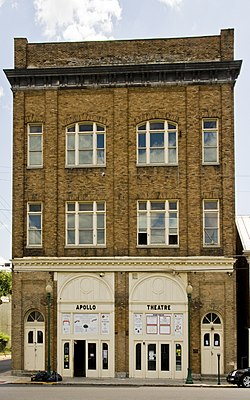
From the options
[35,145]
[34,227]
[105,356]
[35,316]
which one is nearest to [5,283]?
[35,316]

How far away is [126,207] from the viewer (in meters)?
37.5

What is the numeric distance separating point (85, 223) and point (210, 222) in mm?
6372

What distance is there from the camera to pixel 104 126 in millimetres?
38094

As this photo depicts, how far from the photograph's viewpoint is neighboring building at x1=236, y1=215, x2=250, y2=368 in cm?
3803

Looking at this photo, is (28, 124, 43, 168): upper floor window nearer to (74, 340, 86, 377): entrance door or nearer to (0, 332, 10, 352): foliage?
(74, 340, 86, 377): entrance door

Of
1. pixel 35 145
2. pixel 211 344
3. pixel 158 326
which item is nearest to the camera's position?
pixel 211 344

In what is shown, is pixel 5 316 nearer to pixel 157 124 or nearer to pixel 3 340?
pixel 3 340

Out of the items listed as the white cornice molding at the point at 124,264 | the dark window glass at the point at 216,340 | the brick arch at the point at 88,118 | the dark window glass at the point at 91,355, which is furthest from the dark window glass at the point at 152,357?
the brick arch at the point at 88,118

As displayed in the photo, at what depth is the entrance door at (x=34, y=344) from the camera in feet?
122

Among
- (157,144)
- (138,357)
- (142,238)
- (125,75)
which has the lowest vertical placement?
(138,357)

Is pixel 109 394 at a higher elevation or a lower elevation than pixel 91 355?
lower

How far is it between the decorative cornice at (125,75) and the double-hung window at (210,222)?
629 centimetres

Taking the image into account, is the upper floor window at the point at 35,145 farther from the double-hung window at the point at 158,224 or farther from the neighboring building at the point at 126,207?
the double-hung window at the point at 158,224

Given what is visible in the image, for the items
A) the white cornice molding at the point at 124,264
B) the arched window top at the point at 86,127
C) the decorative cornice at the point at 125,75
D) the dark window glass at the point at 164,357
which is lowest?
the dark window glass at the point at 164,357
